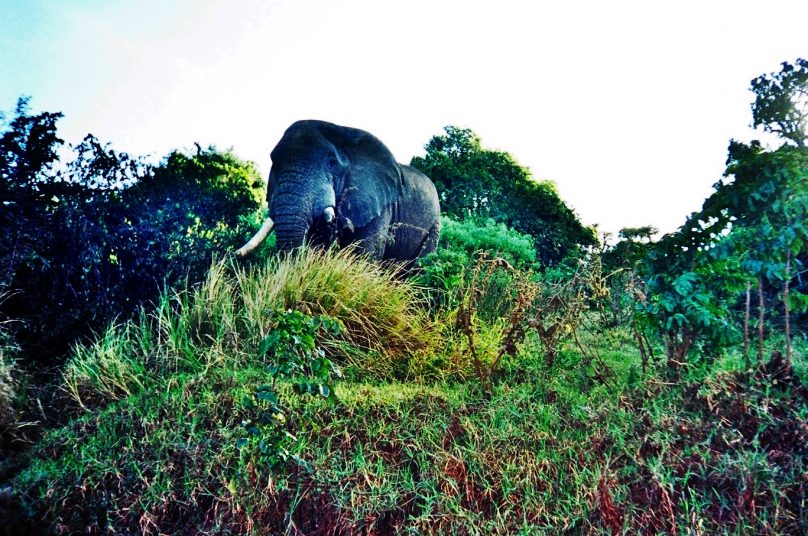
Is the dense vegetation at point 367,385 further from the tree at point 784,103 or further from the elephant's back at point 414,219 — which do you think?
the elephant's back at point 414,219

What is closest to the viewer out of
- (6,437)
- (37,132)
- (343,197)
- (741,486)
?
(741,486)

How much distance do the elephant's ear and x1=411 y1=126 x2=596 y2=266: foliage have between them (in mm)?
7687

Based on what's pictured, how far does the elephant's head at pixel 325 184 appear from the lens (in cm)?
653

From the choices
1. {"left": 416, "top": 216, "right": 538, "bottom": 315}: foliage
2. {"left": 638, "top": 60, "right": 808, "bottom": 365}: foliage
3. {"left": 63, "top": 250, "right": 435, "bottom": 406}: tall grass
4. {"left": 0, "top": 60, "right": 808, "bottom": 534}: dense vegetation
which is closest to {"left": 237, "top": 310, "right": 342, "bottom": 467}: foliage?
{"left": 0, "top": 60, "right": 808, "bottom": 534}: dense vegetation

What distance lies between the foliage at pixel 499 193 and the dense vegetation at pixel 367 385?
370 inches

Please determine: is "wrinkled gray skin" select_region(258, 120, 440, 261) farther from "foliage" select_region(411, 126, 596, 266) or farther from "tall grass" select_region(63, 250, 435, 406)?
"foliage" select_region(411, 126, 596, 266)

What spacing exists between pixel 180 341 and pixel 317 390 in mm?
1945

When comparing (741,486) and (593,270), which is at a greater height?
(593,270)

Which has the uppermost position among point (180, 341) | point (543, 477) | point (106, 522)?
point (543, 477)

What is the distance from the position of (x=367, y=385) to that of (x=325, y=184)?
10.2 feet

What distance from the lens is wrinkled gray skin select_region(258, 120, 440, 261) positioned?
6.54 meters

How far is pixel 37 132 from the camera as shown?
5262 millimetres

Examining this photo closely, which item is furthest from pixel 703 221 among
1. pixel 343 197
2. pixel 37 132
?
pixel 37 132

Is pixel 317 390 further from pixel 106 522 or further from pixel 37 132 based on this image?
pixel 37 132
